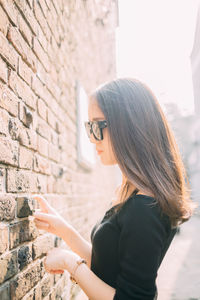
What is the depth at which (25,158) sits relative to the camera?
5.24 feet

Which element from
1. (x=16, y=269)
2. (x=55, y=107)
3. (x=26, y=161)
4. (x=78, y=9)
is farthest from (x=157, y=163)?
(x=78, y=9)

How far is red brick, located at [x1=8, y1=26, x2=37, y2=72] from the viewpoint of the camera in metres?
1.42

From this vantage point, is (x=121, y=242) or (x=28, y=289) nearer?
(x=121, y=242)

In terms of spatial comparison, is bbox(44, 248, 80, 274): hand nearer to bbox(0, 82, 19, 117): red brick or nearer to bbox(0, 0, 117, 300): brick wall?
bbox(0, 0, 117, 300): brick wall

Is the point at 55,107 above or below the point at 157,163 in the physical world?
above

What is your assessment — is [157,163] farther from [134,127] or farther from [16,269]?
[16,269]

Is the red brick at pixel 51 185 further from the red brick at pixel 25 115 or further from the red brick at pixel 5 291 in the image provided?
the red brick at pixel 5 291

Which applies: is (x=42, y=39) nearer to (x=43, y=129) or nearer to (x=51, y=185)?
(x=43, y=129)

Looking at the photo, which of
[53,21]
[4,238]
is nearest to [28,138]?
[4,238]

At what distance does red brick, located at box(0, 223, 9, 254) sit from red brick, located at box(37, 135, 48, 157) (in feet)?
2.21

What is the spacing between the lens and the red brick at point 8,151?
1.28 metres

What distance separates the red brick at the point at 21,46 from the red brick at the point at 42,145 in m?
0.46

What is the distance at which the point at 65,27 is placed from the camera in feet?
9.63

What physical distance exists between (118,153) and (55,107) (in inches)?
47.2
